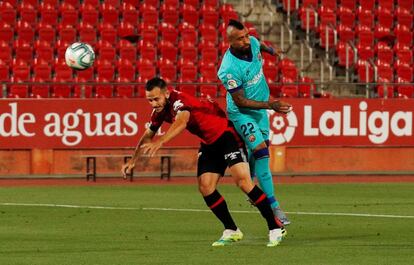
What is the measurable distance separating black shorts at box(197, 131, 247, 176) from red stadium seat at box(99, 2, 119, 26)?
1954cm

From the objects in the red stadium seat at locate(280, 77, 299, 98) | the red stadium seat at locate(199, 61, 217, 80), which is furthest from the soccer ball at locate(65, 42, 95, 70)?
the red stadium seat at locate(199, 61, 217, 80)

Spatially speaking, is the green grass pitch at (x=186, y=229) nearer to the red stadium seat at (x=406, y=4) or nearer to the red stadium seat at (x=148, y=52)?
the red stadium seat at (x=148, y=52)

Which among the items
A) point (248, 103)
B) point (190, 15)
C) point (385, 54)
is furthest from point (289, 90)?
point (248, 103)

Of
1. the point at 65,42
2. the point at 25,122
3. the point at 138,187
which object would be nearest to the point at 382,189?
the point at 138,187

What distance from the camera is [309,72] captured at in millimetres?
32531

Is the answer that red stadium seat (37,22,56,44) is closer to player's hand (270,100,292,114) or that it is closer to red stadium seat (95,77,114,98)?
red stadium seat (95,77,114,98)

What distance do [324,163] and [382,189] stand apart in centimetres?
498

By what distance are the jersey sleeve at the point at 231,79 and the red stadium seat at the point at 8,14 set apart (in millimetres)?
18691

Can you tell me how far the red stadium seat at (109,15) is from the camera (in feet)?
107

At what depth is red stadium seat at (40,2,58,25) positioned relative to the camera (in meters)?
32.2

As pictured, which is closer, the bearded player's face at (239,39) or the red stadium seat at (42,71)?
the bearded player's face at (239,39)

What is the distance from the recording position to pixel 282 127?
2866 cm

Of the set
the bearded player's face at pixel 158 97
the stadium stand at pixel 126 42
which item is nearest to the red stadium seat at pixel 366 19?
the stadium stand at pixel 126 42

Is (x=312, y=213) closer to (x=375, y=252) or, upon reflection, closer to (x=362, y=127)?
(x=375, y=252)
